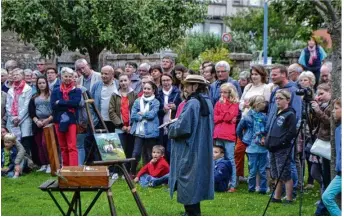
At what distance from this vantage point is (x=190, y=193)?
33.4 feet

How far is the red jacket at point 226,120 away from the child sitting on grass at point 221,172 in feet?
0.88

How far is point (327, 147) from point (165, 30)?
1340cm

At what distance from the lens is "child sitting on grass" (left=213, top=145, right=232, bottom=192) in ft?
41.9

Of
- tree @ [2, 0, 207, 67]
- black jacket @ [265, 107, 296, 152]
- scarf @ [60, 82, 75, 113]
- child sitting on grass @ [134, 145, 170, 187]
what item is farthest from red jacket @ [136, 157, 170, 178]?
tree @ [2, 0, 207, 67]

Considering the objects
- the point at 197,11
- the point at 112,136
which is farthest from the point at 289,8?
the point at 112,136

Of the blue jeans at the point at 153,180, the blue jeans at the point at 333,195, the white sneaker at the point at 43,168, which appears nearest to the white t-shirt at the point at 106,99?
the blue jeans at the point at 153,180

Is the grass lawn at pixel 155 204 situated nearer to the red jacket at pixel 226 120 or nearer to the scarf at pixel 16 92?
the red jacket at pixel 226 120

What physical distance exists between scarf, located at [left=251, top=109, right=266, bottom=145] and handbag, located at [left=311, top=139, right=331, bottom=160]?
1421mm

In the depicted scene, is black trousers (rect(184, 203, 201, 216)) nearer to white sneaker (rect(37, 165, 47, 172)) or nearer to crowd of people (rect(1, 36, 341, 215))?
crowd of people (rect(1, 36, 341, 215))

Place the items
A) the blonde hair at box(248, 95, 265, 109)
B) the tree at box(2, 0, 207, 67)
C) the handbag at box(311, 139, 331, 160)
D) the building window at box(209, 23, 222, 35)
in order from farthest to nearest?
the building window at box(209, 23, 222, 35) < the tree at box(2, 0, 207, 67) < the blonde hair at box(248, 95, 265, 109) < the handbag at box(311, 139, 331, 160)

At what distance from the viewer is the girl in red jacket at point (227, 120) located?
1302cm

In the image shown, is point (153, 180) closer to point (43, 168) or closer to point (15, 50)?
point (43, 168)

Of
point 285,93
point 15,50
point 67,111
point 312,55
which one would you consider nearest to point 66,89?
point 67,111

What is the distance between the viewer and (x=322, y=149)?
1093cm
